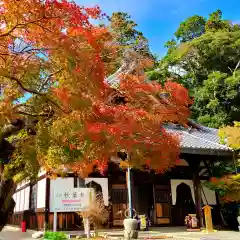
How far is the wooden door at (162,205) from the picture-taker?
1633 cm

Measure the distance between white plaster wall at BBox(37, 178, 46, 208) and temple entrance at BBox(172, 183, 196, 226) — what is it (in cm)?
664

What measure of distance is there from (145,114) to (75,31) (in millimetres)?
5766

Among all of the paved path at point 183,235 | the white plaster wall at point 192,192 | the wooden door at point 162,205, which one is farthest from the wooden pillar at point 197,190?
the paved path at point 183,235

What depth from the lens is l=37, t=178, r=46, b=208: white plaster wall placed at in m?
15.1

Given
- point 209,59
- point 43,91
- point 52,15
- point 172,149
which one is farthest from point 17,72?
point 209,59

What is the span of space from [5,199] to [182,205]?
1203cm

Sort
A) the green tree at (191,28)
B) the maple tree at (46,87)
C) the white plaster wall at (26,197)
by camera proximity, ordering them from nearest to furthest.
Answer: the maple tree at (46,87) → the white plaster wall at (26,197) → the green tree at (191,28)

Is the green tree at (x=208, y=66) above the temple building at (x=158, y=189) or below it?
above

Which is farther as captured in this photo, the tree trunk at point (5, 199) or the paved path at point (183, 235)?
the paved path at point (183, 235)

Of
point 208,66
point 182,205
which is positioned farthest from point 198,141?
point 208,66

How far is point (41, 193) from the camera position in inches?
611

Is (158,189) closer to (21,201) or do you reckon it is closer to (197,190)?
→ (197,190)

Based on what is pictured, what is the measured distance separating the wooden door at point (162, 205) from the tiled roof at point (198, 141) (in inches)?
113

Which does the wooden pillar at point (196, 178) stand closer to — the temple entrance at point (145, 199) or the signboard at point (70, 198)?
the temple entrance at point (145, 199)
